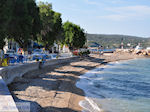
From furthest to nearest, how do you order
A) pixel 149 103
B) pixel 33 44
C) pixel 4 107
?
pixel 33 44
pixel 149 103
pixel 4 107

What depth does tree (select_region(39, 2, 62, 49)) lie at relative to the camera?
139 ft

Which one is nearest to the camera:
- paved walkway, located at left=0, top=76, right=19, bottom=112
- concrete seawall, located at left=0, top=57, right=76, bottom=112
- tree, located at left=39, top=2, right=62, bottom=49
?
paved walkway, located at left=0, top=76, right=19, bottom=112

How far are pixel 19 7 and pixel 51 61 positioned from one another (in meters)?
12.6

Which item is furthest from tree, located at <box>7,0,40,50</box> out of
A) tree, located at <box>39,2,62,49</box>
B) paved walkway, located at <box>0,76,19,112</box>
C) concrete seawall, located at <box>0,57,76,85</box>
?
paved walkway, located at <box>0,76,19,112</box>

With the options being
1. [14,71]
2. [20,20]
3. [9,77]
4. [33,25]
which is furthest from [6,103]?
[33,25]

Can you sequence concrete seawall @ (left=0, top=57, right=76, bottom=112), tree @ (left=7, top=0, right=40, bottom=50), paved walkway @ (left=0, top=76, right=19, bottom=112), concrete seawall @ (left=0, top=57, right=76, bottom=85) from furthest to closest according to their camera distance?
tree @ (left=7, top=0, right=40, bottom=50) → concrete seawall @ (left=0, top=57, right=76, bottom=85) → concrete seawall @ (left=0, top=57, right=76, bottom=112) → paved walkway @ (left=0, top=76, right=19, bottom=112)

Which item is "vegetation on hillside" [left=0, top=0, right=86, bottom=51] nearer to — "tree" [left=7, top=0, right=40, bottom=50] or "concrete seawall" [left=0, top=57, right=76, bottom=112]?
"tree" [left=7, top=0, right=40, bottom=50]

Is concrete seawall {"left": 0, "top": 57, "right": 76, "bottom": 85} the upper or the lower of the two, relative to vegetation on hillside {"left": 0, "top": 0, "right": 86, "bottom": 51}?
lower

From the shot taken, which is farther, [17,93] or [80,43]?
[80,43]

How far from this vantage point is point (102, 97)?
1639 cm

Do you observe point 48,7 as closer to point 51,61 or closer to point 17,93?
point 51,61

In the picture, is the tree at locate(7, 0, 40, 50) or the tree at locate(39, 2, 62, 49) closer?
the tree at locate(7, 0, 40, 50)

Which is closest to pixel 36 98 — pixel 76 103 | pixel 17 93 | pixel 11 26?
pixel 17 93

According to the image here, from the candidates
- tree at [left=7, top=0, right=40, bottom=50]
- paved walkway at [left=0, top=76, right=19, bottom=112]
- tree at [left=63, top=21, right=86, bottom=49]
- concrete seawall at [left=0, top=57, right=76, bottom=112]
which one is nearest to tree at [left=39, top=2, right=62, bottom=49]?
concrete seawall at [left=0, top=57, right=76, bottom=112]
